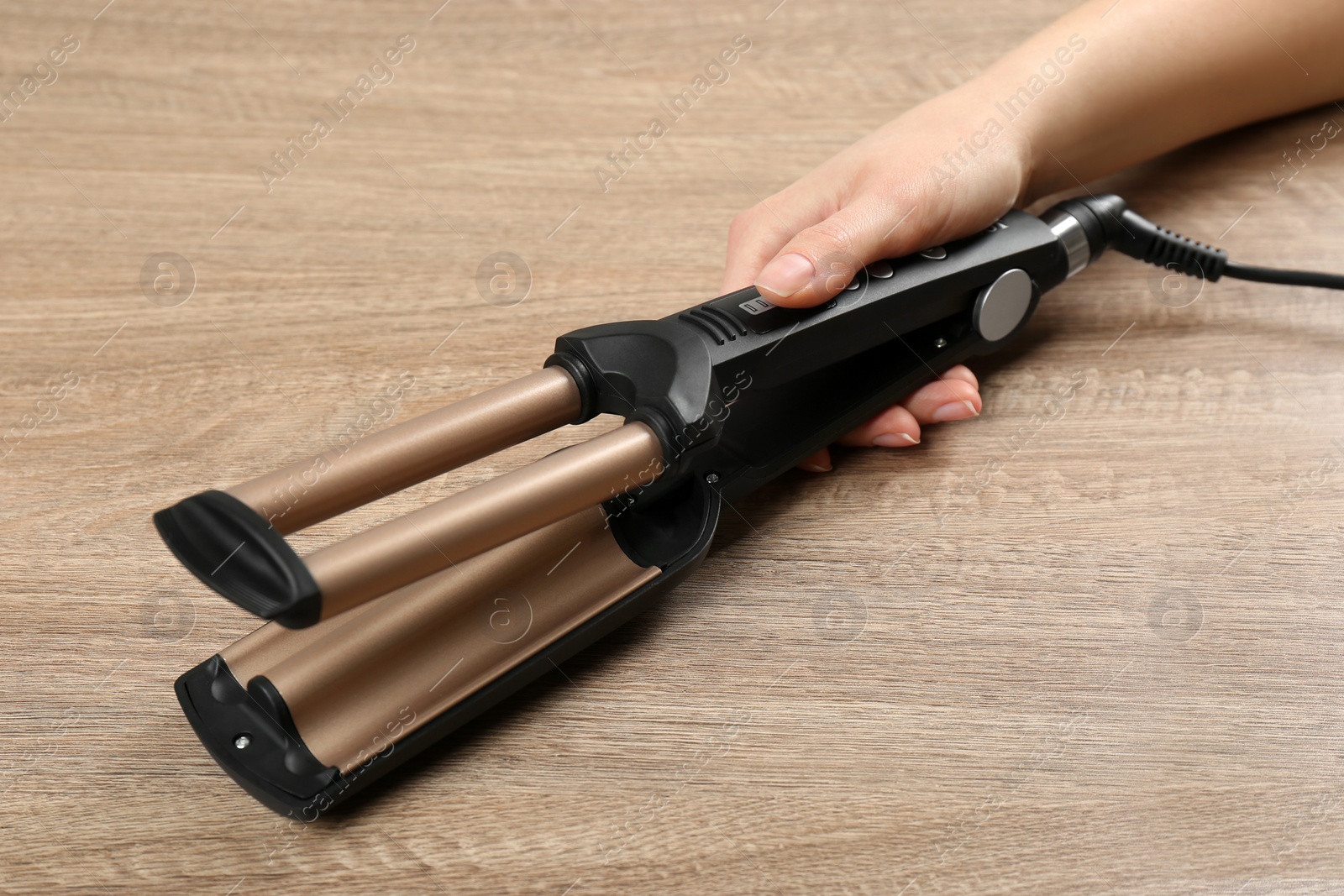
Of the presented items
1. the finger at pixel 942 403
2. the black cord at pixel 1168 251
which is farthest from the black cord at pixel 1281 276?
the finger at pixel 942 403

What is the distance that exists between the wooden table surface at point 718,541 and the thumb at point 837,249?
0.13 metres

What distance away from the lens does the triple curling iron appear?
1.36ft

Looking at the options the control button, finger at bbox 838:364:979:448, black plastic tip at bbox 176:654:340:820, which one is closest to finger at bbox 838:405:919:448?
finger at bbox 838:364:979:448

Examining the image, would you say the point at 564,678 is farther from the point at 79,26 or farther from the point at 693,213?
the point at 79,26

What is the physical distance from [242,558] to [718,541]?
0.97 feet

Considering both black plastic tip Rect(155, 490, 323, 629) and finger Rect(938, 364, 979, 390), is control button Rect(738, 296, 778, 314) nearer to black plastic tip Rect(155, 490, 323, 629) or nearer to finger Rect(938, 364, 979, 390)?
finger Rect(938, 364, 979, 390)

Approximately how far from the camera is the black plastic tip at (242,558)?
1.26 ft

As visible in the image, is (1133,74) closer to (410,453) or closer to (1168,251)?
(1168,251)

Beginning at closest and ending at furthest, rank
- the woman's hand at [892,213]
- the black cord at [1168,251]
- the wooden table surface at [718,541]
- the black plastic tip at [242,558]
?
1. the black plastic tip at [242,558]
2. the wooden table surface at [718,541]
3. the woman's hand at [892,213]
4. the black cord at [1168,251]

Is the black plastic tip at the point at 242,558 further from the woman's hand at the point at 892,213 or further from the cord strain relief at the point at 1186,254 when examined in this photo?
the cord strain relief at the point at 1186,254

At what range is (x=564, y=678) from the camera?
548mm

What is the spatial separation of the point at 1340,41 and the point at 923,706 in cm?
75

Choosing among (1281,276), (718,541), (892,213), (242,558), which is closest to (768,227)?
(892,213)

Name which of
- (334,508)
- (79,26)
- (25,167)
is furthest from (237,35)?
(334,508)
